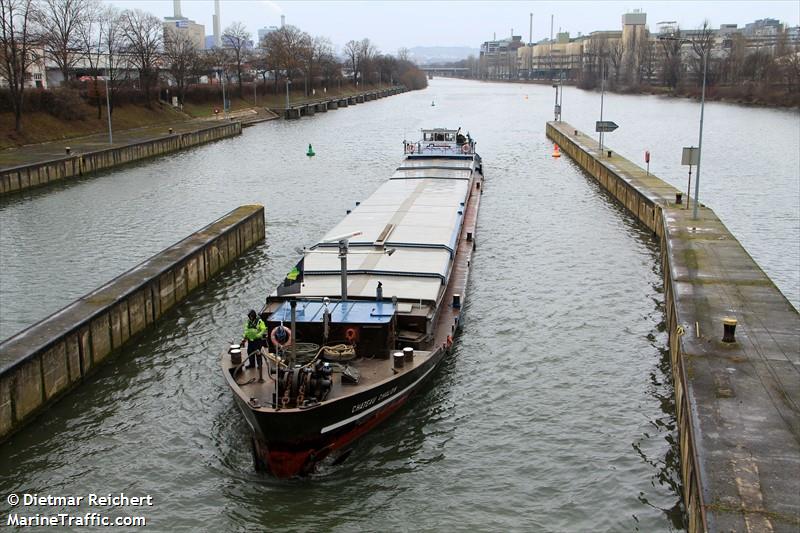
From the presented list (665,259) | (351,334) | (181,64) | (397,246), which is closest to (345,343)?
(351,334)

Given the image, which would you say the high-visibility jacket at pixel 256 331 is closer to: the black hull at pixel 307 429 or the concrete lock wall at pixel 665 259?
the black hull at pixel 307 429

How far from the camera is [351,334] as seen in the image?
20969mm

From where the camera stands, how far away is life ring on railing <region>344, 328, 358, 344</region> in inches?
826

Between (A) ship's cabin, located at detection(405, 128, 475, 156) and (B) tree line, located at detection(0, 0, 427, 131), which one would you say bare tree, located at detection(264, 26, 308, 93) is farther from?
(A) ship's cabin, located at detection(405, 128, 475, 156)

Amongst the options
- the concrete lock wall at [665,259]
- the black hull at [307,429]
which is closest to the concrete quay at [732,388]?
the concrete lock wall at [665,259]

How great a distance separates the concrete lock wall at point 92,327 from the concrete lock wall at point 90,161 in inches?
1026

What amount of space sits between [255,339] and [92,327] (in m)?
6.70

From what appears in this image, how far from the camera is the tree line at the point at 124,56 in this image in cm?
7925

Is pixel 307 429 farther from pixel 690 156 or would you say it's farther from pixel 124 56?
pixel 124 56

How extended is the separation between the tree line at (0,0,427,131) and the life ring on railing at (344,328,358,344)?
189 feet

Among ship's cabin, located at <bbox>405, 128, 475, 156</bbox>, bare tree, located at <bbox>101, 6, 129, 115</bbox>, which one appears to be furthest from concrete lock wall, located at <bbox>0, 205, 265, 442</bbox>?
bare tree, located at <bbox>101, 6, 129, 115</bbox>

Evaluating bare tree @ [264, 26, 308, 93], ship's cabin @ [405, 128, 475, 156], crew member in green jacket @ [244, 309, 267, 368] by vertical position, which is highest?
bare tree @ [264, 26, 308, 93]

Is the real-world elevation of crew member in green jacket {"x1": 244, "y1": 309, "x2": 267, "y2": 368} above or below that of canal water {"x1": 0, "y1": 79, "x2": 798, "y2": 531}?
above

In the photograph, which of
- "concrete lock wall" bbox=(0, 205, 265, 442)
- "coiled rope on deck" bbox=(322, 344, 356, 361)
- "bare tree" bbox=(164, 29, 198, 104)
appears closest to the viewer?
"coiled rope on deck" bbox=(322, 344, 356, 361)
